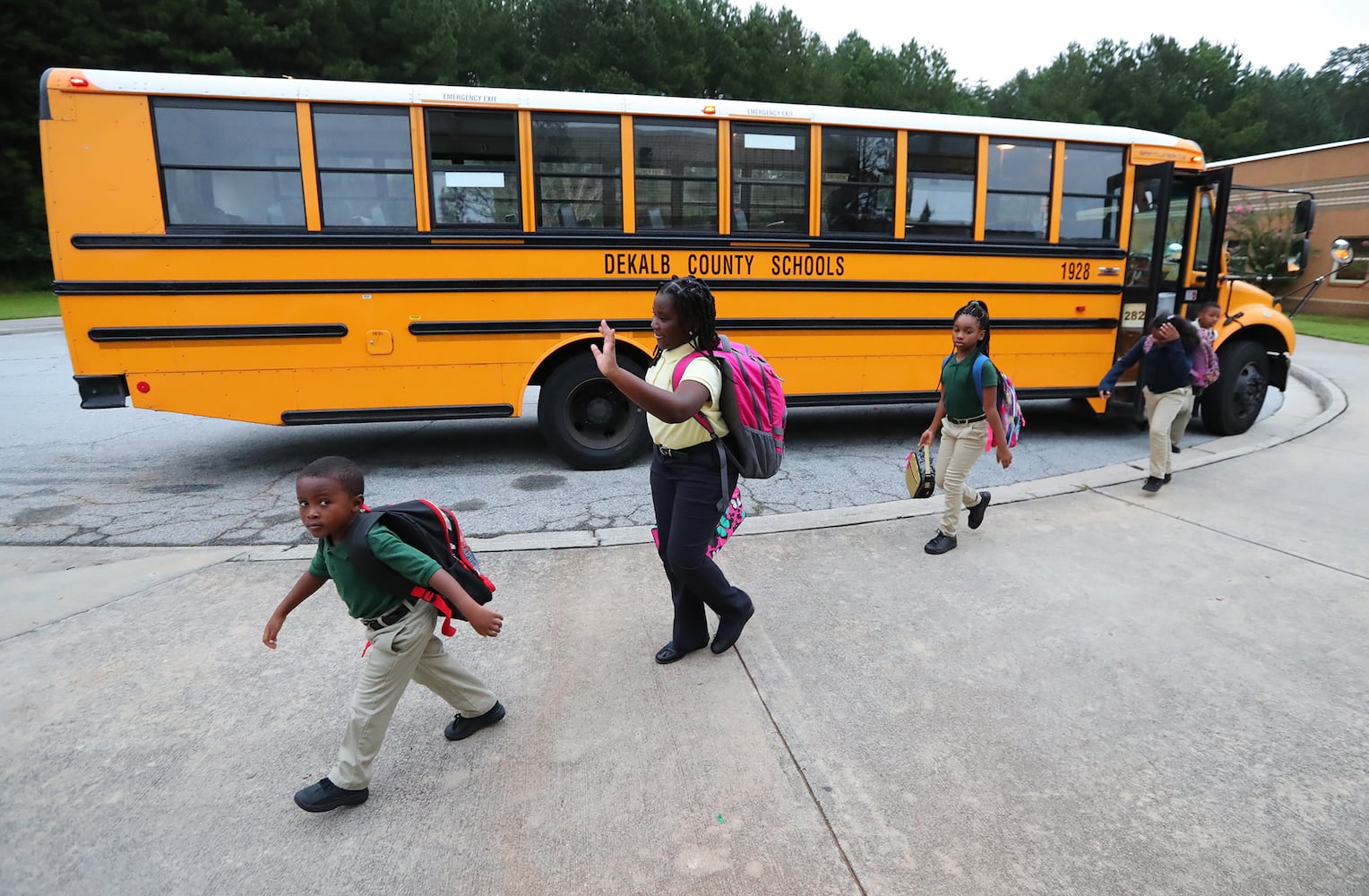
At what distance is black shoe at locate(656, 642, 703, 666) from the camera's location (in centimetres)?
319

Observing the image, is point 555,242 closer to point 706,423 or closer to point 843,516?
point 843,516

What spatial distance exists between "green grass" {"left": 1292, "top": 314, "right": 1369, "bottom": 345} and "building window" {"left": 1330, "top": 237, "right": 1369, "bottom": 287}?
1019 millimetres

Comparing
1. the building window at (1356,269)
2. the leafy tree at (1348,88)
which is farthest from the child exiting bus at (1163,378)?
the leafy tree at (1348,88)

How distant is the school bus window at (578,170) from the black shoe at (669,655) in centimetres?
365

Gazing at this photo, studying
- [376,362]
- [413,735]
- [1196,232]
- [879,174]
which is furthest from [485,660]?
[1196,232]

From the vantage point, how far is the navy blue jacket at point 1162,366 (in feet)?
17.6

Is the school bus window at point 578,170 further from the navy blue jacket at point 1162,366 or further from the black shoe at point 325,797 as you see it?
the black shoe at point 325,797

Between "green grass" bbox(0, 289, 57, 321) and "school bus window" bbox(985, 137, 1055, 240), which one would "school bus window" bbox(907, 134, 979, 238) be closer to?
"school bus window" bbox(985, 137, 1055, 240)

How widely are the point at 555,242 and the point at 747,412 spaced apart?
341cm

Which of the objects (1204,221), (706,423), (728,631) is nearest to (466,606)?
(706,423)

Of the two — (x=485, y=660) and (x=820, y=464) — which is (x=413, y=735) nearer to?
(x=485, y=660)

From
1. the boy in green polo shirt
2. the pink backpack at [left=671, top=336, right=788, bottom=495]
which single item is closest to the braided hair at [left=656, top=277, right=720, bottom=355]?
the pink backpack at [left=671, top=336, right=788, bottom=495]

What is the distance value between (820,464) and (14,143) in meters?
32.5

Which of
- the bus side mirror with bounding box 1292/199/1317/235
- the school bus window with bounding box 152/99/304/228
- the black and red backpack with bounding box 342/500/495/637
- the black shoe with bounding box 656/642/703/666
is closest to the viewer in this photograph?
the black and red backpack with bounding box 342/500/495/637
